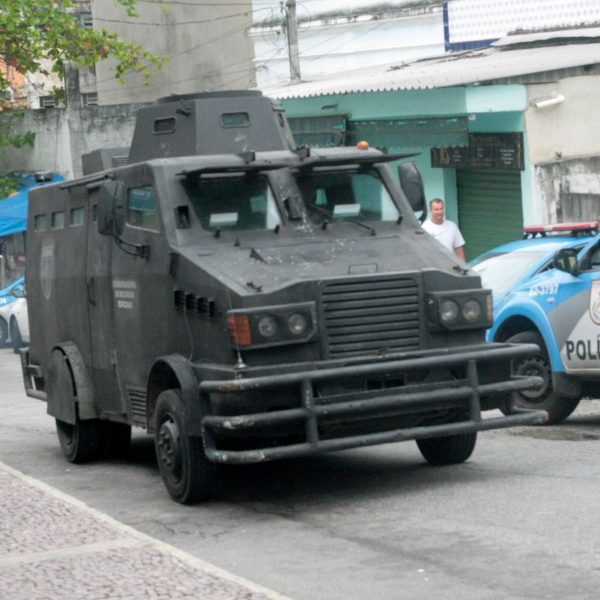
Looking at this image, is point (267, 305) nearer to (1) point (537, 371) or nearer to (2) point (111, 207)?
(2) point (111, 207)

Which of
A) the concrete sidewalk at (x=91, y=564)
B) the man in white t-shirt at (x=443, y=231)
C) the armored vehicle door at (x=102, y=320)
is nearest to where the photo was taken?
the concrete sidewalk at (x=91, y=564)

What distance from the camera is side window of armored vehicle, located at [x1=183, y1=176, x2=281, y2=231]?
10.1 meters

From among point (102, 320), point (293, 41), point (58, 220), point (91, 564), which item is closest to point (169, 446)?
point (102, 320)

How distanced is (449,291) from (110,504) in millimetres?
2708

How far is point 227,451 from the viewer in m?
9.23

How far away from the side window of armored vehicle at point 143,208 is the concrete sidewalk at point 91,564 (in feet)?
6.51

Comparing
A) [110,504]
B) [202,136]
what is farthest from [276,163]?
[110,504]

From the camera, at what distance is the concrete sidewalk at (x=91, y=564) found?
A: 706 cm

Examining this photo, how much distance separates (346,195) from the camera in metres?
10.5

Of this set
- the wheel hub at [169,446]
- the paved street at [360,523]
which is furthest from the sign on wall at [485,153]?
the wheel hub at [169,446]

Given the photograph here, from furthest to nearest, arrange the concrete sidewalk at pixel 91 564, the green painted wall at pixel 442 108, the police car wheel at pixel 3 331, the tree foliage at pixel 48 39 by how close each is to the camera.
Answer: the tree foliage at pixel 48 39, the police car wheel at pixel 3 331, the green painted wall at pixel 442 108, the concrete sidewalk at pixel 91 564

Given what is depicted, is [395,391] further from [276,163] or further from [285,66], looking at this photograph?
[285,66]

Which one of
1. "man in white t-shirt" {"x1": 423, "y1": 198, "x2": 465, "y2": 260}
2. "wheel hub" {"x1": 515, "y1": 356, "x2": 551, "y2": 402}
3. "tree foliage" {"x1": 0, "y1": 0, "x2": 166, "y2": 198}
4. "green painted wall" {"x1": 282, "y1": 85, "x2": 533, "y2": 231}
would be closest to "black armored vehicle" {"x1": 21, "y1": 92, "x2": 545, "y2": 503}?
"wheel hub" {"x1": 515, "y1": 356, "x2": 551, "y2": 402}

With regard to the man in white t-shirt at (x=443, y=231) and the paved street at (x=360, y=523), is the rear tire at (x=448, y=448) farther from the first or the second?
the man in white t-shirt at (x=443, y=231)
